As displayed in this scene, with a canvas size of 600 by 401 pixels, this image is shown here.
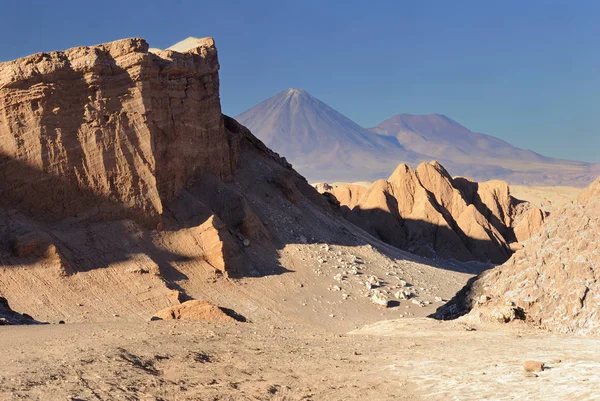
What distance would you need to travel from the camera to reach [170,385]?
9.70 m

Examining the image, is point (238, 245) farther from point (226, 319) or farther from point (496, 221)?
point (496, 221)

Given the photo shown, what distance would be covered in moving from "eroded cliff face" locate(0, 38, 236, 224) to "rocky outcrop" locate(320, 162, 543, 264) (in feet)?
68.9

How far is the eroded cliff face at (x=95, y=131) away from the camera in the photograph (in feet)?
70.0

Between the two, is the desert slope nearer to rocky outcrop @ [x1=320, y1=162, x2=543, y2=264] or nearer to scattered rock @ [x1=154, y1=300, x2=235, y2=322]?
scattered rock @ [x1=154, y1=300, x2=235, y2=322]

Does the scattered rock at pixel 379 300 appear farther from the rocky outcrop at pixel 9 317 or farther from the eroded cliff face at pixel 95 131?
the rocky outcrop at pixel 9 317

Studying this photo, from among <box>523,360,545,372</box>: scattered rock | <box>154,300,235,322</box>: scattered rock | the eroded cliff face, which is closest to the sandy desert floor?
<box>523,360,545,372</box>: scattered rock

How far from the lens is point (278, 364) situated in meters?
11.1

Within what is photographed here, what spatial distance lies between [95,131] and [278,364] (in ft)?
45.1

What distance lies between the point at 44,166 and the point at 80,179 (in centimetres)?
113

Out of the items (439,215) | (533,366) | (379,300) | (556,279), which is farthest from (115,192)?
(439,215)

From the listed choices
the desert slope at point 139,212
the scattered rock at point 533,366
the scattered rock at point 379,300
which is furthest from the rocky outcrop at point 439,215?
the scattered rock at point 533,366

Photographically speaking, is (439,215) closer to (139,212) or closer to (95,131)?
(139,212)

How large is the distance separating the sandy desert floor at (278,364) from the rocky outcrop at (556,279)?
721 mm

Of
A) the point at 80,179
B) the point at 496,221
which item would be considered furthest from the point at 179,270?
the point at 496,221
